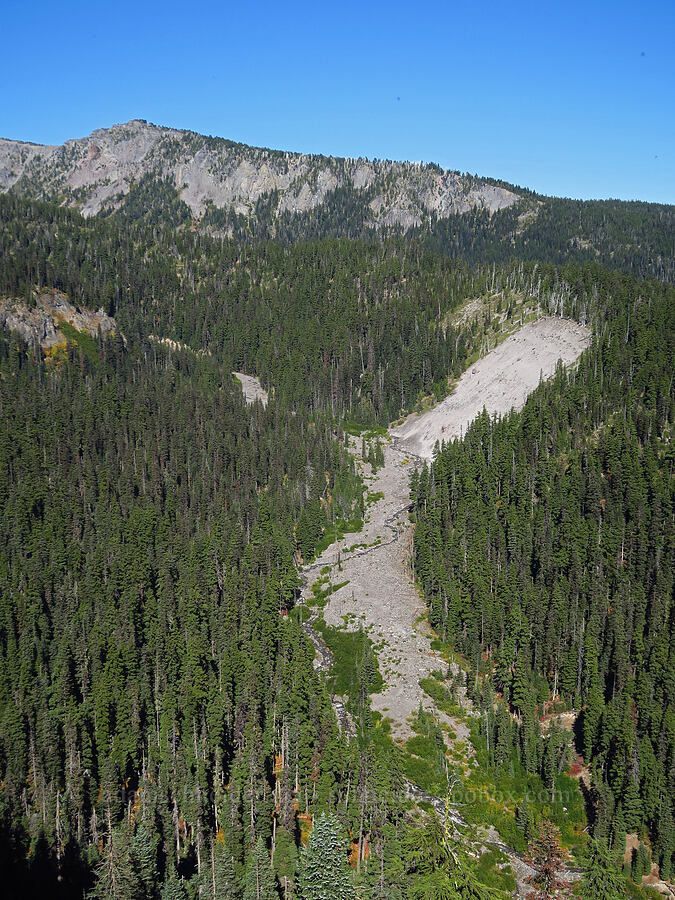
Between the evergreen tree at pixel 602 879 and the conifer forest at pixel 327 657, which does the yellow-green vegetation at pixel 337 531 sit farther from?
the evergreen tree at pixel 602 879

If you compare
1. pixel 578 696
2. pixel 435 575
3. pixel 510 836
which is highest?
pixel 435 575

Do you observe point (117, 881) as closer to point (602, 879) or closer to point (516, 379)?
point (602, 879)

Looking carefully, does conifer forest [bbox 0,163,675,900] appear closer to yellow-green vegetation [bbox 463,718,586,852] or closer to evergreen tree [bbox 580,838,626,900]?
evergreen tree [bbox 580,838,626,900]

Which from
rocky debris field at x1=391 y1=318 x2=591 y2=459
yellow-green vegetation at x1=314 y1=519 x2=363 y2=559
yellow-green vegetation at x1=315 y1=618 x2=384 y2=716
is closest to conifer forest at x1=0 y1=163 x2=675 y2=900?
yellow-green vegetation at x1=315 y1=618 x2=384 y2=716

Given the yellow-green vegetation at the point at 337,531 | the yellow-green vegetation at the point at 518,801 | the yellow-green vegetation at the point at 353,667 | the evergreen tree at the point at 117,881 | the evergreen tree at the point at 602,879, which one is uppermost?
the evergreen tree at the point at 602,879

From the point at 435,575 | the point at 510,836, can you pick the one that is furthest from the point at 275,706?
the point at 435,575

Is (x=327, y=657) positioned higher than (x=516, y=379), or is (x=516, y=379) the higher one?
(x=516, y=379)

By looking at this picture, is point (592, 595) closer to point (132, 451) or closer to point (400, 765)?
point (400, 765)

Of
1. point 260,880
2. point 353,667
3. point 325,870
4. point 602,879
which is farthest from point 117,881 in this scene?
point 353,667

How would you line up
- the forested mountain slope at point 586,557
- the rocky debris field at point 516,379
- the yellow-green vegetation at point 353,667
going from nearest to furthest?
the forested mountain slope at point 586,557
the yellow-green vegetation at point 353,667
the rocky debris field at point 516,379

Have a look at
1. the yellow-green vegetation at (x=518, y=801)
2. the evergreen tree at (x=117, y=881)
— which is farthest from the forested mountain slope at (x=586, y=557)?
the evergreen tree at (x=117, y=881)

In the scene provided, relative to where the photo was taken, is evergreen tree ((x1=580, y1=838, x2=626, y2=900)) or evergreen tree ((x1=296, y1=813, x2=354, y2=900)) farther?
evergreen tree ((x1=296, y1=813, x2=354, y2=900))
